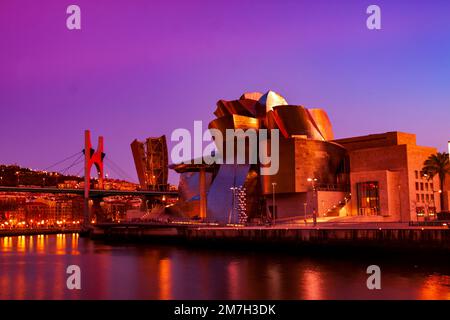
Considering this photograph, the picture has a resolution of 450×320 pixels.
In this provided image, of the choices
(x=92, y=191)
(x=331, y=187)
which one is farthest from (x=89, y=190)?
(x=331, y=187)

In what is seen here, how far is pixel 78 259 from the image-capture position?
147ft

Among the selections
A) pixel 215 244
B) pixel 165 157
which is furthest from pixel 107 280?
pixel 165 157

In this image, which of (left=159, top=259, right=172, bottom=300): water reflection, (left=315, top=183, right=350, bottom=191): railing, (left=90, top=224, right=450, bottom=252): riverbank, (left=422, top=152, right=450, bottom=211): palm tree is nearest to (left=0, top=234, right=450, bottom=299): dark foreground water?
(left=159, top=259, right=172, bottom=300): water reflection

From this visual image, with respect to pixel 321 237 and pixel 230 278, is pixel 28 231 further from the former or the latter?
pixel 230 278

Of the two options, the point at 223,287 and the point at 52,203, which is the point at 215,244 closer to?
the point at 223,287

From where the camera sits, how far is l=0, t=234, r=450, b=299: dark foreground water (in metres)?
25.8

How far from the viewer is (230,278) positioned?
31.0 m

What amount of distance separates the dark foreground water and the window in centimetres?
→ 2236

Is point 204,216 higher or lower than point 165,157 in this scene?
lower

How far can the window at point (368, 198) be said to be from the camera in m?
62.4

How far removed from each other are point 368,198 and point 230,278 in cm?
3694

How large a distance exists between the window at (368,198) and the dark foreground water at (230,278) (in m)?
22.4

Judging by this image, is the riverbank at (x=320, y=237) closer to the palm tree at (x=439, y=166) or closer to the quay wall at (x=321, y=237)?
the quay wall at (x=321, y=237)
